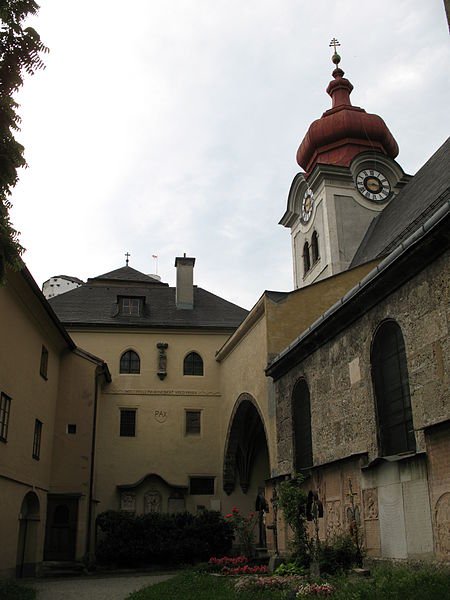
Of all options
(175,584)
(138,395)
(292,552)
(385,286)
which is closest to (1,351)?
(175,584)

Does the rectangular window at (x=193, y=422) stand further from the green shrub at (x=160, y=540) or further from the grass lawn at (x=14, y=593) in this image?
the grass lawn at (x=14, y=593)

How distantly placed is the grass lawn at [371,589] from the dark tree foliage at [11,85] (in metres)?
5.86

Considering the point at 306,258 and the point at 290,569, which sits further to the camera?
the point at 306,258

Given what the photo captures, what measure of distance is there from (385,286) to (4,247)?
22.3 ft

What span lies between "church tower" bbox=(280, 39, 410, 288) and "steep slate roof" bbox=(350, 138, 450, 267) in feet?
4.09

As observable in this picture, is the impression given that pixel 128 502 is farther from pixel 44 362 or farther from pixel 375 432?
pixel 375 432

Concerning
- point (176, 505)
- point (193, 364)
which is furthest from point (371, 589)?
point (193, 364)

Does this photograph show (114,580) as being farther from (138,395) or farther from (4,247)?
(4,247)

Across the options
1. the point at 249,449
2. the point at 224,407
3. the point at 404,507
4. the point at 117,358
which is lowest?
the point at 404,507

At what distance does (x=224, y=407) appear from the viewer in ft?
85.5

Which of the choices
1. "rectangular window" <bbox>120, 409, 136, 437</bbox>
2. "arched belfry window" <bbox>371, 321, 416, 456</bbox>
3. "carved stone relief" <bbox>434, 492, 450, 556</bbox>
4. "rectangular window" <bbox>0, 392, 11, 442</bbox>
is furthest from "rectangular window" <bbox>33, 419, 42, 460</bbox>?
"carved stone relief" <bbox>434, 492, 450, 556</bbox>

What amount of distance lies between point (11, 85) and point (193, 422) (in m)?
20.2

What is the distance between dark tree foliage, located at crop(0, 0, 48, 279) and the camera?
7855 millimetres

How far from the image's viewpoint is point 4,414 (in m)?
16.1
